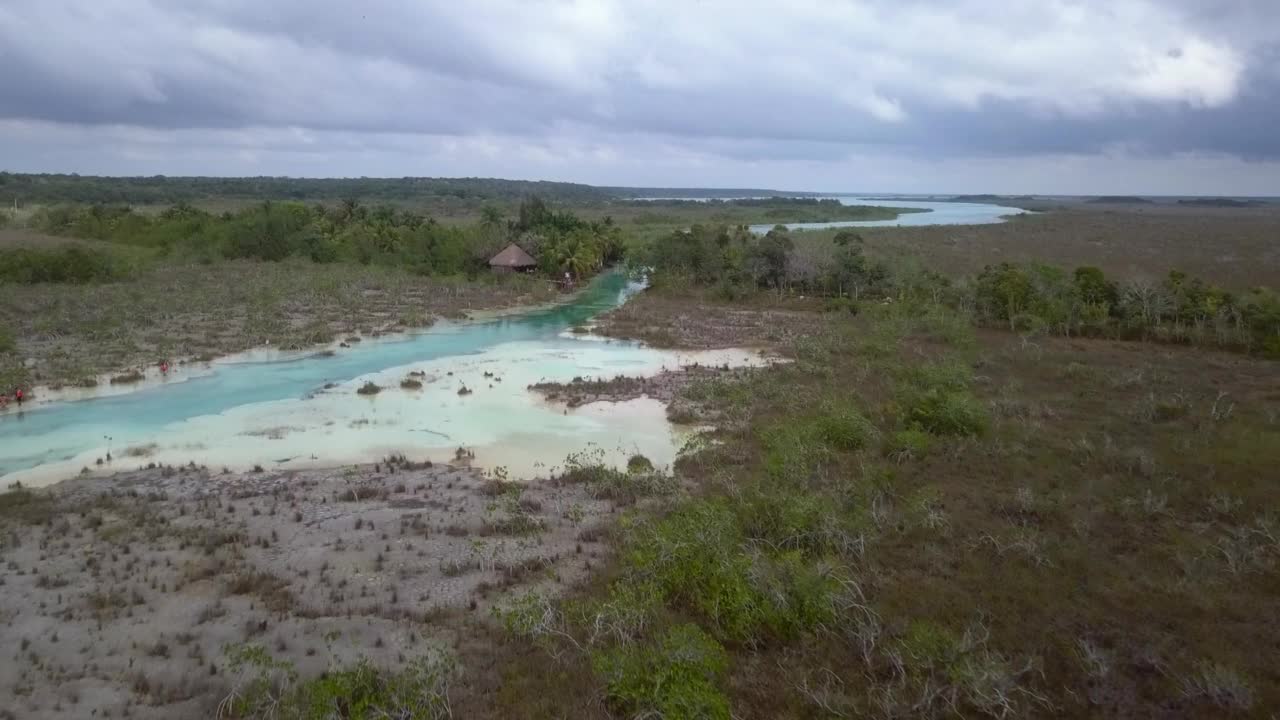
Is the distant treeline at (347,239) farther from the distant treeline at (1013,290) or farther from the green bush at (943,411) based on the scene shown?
the green bush at (943,411)

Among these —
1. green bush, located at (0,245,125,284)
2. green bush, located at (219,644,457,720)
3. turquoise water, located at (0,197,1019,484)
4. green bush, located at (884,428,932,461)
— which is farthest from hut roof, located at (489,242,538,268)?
green bush, located at (219,644,457,720)

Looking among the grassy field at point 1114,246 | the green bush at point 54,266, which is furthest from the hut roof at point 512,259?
the grassy field at point 1114,246

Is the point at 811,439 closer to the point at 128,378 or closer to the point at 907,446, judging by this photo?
the point at 907,446

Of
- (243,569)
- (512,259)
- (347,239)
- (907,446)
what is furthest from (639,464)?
(347,239)

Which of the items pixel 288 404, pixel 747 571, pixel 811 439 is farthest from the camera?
pixel 288 404

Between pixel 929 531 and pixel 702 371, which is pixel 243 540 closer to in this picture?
pixel 929 531

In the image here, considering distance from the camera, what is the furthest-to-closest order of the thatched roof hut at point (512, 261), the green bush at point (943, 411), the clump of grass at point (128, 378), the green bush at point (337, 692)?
the thatched roof hut at point (512, 261) → the clump of grass at point (128, 378) → the green bush at point (943, 411) → the green bush at point (337, 692)
